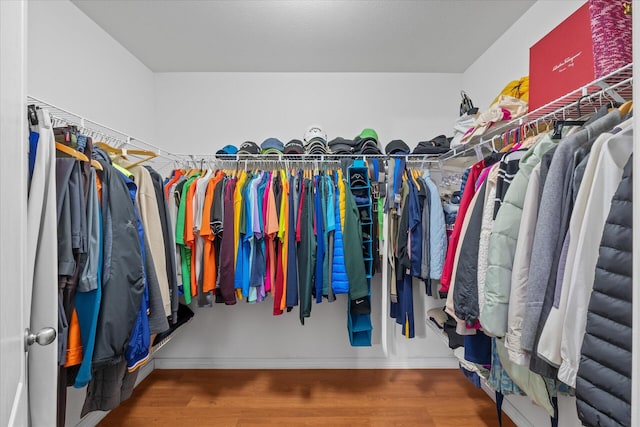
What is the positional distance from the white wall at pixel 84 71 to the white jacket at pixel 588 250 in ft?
7.90

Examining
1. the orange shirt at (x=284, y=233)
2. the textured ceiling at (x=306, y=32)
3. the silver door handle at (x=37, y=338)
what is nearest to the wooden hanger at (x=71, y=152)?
the silver door handle at (x=37, y=338)

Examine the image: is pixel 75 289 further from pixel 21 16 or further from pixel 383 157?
pixel 383 157

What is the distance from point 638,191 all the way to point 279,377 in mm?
2405

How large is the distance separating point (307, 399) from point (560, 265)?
1824 millimetres

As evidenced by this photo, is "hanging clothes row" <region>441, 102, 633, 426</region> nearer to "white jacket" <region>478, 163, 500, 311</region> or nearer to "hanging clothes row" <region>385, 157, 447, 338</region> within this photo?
"white jacket" <region>478, 163, 500, 311</region>

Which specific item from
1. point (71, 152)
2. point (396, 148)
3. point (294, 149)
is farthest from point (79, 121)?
point (396, 148)

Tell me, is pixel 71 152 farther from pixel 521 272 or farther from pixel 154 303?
pixel 521 272

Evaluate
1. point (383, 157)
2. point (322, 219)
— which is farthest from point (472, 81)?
point (322, 219)

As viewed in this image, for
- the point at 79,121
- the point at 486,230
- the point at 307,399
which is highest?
the point at 79,121

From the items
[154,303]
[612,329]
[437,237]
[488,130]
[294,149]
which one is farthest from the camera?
[294,149]

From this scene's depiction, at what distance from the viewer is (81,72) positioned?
179 centimetres

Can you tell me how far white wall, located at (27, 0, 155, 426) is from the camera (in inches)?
60.7

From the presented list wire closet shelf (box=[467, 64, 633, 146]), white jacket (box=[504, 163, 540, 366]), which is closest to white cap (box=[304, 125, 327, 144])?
wire closet shelf (box=[467, 64, 633, 146])

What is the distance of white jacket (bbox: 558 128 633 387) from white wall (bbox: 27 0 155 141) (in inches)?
94.8
